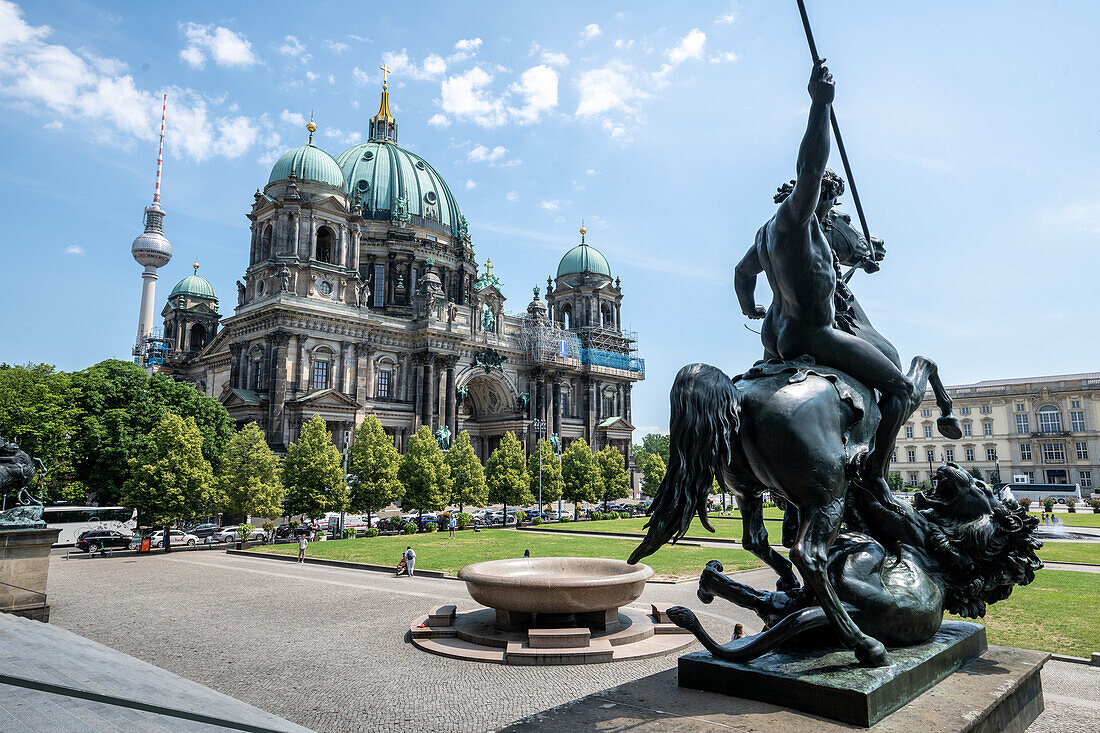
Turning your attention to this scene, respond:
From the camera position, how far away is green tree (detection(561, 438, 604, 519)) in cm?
6178

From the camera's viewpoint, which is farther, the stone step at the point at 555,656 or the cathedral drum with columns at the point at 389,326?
the cathedral drum with columns at the point at 389,326

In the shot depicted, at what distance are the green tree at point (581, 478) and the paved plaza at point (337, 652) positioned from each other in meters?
37.3

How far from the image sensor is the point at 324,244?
2557 inches

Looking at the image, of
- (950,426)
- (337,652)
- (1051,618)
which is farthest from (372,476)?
(950,426)

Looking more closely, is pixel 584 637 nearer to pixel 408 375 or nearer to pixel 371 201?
pixel 408 375

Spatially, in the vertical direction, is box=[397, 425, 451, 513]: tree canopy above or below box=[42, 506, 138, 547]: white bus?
above

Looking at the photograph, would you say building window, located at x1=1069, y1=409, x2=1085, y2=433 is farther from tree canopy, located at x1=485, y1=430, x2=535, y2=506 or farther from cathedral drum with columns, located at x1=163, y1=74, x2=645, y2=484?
tree canopy, located at x1=485, y1=430, x2=535, y2=506

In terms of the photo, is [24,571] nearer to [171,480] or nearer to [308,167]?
[171,480]

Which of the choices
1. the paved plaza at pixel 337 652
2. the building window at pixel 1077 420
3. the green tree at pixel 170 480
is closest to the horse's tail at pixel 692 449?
Result: the paved plaza at pixel 337 652

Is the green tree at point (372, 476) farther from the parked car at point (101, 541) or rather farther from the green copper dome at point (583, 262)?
the green copper dome at point (583, 262)

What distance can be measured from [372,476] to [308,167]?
3241 cm

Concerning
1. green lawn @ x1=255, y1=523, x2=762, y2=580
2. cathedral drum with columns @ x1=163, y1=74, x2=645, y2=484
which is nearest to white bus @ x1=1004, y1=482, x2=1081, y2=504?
cathedral drum with columns @ x1=163, y1=74, x2=645, y2=484

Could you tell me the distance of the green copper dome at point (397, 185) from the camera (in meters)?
78.6

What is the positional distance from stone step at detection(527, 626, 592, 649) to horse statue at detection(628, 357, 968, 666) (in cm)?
875
